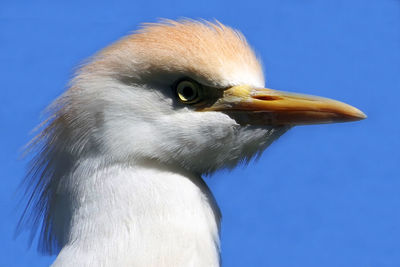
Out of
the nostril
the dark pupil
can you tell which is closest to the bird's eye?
the dark pupil

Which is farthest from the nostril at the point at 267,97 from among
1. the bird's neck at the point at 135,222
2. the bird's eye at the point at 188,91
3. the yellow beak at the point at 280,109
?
the bird's neck at the point at 135,222

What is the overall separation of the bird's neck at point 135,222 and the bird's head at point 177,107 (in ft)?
0.22

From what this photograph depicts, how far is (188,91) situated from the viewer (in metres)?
2.09

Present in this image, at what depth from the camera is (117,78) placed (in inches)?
82.5

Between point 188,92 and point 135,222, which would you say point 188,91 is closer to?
point 188,92

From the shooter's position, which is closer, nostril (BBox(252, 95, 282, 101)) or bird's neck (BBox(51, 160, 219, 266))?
bird's neck (BBox(51, 160, 219, 266))

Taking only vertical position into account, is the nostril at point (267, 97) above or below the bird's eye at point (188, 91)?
above

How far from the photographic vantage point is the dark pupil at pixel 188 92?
2084 millimetres

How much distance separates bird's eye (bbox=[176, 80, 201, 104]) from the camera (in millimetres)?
2078

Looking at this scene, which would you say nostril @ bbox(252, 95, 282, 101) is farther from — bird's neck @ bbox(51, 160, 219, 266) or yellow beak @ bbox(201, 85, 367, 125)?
bird's neck @ bbox(51, 160, 219, 266)

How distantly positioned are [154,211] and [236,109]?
37 cm

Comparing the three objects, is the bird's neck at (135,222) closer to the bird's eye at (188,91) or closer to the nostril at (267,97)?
the bird's eye at (188,91)

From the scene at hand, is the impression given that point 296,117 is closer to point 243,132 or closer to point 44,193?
point 243,132

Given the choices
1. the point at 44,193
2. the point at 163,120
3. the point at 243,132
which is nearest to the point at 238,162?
the point at 243,132
